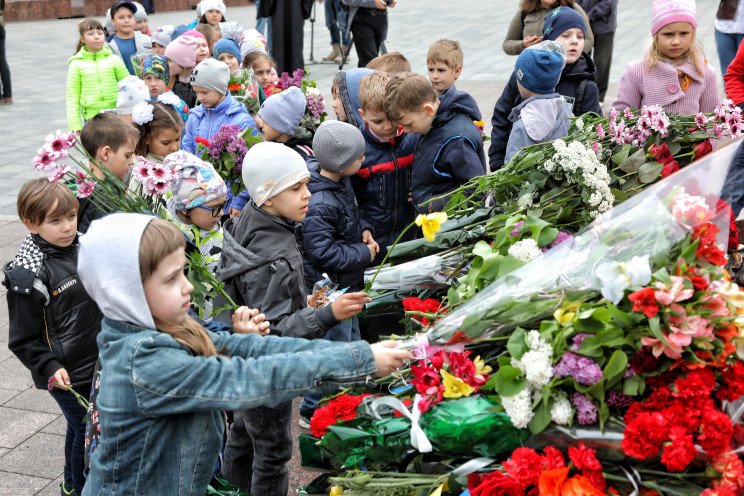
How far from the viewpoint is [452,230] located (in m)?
3.10

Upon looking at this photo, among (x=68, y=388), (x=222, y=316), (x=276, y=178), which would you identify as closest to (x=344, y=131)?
(x=276, y=178)

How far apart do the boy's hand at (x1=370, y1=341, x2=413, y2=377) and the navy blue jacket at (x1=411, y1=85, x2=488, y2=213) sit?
1858 mm

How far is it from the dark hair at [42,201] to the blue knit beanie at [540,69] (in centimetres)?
252

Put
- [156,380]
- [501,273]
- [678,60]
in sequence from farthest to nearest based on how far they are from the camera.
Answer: [678,60]
[501,273]
[156,380]

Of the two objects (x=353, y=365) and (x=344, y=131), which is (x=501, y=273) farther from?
(x=344, y=131)

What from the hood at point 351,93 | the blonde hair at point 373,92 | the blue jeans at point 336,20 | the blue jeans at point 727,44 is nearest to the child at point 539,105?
the blonde hair at point 373,92

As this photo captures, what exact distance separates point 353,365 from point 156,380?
0.52 meters

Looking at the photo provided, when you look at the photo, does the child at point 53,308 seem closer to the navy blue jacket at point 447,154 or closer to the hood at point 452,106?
the navy blue jacket at point 447,154

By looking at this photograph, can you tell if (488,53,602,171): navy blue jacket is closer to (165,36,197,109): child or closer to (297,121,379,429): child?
(297,121,379,429): child

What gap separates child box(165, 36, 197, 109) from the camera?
21.1 ft

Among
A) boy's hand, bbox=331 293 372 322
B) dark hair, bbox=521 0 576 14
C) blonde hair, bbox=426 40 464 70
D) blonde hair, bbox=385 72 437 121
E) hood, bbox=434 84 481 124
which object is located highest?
dark hair, bbox=521 0 576 14

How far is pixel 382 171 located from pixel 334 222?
0.59 meters

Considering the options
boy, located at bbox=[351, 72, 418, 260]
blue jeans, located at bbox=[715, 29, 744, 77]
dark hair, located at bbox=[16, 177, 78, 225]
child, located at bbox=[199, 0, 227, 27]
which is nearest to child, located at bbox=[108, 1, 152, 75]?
child, located at bbox=[199, 0, 227, 27]

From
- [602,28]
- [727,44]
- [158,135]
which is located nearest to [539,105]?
[158,135]
